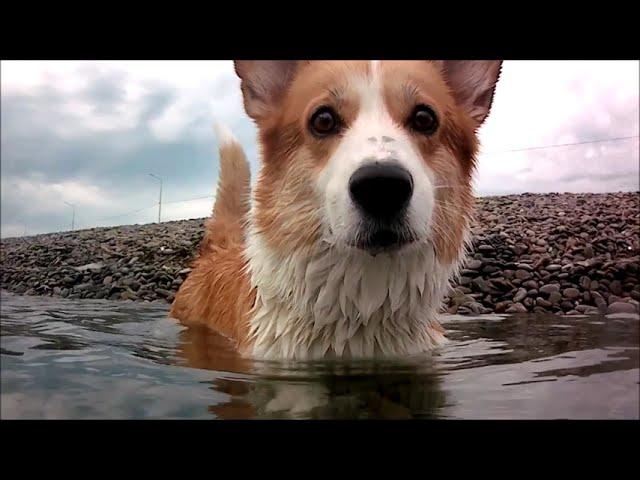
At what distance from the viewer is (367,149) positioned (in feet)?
9.13

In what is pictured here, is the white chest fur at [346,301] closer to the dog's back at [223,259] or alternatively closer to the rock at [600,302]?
the dog's back at [223,259]

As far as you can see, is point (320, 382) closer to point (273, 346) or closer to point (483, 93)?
point (273, 346)

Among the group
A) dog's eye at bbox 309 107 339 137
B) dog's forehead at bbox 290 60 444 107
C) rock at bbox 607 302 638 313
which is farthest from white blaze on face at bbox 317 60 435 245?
rock at bbox 607 302 638 313

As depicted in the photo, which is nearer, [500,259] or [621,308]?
[621,308]

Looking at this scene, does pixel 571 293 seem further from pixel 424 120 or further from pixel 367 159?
pixel 367 159

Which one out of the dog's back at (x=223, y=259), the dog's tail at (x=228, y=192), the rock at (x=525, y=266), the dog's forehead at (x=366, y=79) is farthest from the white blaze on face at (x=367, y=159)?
the rock at (x=525, y=266)

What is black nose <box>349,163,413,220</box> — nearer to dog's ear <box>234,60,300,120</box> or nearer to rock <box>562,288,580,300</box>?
dog's ear <box>234,60,300,120</box>

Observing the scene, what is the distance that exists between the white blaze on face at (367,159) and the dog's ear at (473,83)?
2.60 feet

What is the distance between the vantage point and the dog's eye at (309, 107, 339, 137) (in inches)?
126

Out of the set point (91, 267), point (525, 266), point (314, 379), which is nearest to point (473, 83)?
A: point (314, 379)

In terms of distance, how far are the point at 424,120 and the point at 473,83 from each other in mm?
765

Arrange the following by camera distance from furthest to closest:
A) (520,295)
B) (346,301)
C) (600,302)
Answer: (520,295) → (600,302) → (346,301)
